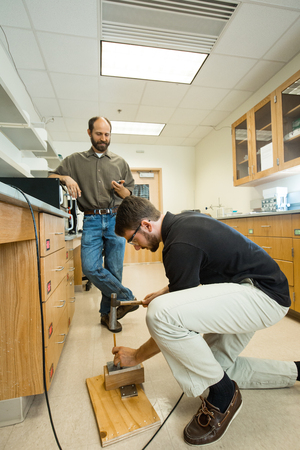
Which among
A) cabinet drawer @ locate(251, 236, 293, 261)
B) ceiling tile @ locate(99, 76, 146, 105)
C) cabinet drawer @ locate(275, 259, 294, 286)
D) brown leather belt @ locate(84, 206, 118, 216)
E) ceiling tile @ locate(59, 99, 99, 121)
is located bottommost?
cabinet drawer @ locate(275, 259, 294, 286)

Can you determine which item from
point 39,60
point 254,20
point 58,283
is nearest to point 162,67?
point 254,20

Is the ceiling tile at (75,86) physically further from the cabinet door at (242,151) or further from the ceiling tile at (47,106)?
the cabinet door at (242,151)

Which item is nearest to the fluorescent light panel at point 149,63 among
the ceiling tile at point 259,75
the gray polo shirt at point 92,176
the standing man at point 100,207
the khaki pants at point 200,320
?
the ceiling tile at point 259,75

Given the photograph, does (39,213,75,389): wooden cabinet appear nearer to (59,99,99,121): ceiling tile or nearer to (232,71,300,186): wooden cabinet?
(232,71,300,186): wooden cabinet

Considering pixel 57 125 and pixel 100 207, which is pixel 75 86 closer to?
pixel 57 125

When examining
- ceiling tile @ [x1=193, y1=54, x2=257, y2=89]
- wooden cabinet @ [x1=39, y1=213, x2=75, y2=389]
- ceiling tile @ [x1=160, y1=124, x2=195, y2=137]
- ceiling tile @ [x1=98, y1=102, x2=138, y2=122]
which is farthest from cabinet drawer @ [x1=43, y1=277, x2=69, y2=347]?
ceiling tile @ [x1=160, y1=124, x2=195, y2=137]

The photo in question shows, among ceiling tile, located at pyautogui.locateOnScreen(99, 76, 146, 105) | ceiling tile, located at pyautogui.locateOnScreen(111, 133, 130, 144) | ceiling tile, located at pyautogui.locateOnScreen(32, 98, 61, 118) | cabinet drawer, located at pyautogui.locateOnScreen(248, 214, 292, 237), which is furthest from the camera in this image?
ceiling tile, located at pyautogui.locateOnScreen(111, 133, 130, 144)

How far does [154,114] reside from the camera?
3.65 metres

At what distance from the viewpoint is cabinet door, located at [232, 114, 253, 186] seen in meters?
2.84

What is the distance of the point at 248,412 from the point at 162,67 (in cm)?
301

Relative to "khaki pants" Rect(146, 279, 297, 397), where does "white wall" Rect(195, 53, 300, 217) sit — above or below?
above

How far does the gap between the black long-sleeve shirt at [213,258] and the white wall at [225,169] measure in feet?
7.03

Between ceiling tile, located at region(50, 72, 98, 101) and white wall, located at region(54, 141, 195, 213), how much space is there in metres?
1.72

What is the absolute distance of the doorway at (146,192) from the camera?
486cm
